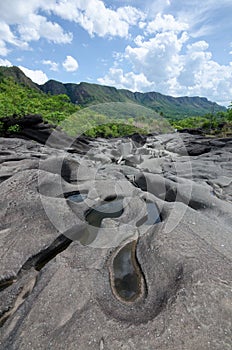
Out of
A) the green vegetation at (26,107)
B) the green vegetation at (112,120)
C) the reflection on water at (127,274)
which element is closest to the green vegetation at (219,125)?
the green vegetation at (112,120)

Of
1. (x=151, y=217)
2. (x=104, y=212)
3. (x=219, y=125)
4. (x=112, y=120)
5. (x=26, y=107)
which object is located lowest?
(x=104, y=212)

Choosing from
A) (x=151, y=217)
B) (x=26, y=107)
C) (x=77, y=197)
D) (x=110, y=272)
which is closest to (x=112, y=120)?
(x=26, y=107)

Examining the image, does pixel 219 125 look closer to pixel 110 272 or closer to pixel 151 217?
pixel 151 217

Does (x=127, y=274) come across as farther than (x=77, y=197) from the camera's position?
No

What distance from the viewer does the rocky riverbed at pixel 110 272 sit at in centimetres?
327

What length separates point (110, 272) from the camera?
4449mm

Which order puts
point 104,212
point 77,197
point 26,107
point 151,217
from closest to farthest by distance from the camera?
point 151,217, point 104,212, point 77,197, point 26,107

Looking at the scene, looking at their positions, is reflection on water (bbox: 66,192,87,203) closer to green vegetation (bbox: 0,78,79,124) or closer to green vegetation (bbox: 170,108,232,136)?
green vegetation (bbox: 0,78,79,124)

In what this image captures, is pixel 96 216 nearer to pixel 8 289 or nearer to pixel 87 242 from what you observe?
pixel 87 242

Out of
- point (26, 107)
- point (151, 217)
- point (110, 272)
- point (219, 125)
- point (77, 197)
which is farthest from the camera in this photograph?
point (219, 125)

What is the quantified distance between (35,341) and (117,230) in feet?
9.51

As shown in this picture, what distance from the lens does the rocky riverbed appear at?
10.7ft

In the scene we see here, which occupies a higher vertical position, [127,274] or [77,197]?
[127,274]

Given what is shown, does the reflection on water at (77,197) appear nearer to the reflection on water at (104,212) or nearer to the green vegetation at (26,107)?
the reflection on water at (104,212)
